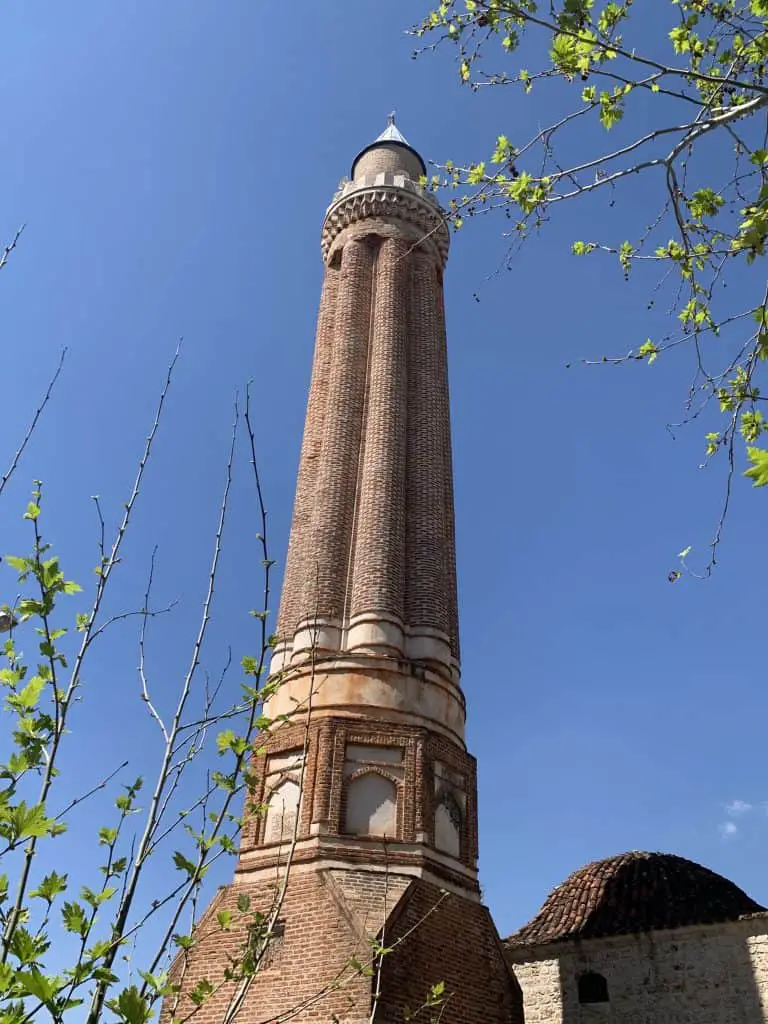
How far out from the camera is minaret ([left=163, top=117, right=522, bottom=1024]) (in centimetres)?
816

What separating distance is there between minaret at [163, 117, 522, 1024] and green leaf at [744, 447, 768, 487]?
3385 millimetres

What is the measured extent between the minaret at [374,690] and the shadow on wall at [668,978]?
11.1ft

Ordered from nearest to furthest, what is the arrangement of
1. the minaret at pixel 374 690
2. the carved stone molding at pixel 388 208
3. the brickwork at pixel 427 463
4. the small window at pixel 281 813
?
the minaret at pixel 374 690, the small window at pixel 281 813, the brickwork at pixel 427 463, the carved stone molding at pixel 388 208

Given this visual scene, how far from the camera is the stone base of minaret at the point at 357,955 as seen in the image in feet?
25.3

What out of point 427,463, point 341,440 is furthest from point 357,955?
point 341,440

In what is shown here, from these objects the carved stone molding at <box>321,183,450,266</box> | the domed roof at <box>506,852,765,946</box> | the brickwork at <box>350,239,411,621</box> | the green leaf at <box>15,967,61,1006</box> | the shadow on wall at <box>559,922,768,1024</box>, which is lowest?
the green leaf at <box>15,967,61,1006</box>

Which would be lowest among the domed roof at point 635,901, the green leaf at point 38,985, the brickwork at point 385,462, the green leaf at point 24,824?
the green leaf at point 38,985

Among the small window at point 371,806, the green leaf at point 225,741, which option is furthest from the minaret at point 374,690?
the green leaf at point 225,741

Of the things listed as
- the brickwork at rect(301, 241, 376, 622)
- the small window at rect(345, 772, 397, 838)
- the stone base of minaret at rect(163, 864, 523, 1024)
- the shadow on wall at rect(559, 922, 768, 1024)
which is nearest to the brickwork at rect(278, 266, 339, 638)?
the brickwork at rect(301, 241, 376, 622)

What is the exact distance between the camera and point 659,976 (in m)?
11.5

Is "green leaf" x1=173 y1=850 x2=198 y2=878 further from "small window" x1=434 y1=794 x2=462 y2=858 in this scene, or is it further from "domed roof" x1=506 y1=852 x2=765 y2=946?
"domed roof" x1=506 y1=852 x2=765 y2=946

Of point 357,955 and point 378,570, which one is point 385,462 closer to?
point 378,570

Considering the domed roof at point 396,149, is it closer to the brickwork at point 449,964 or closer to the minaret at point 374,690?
the minaret at point 374,690

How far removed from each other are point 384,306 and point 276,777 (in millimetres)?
7560
